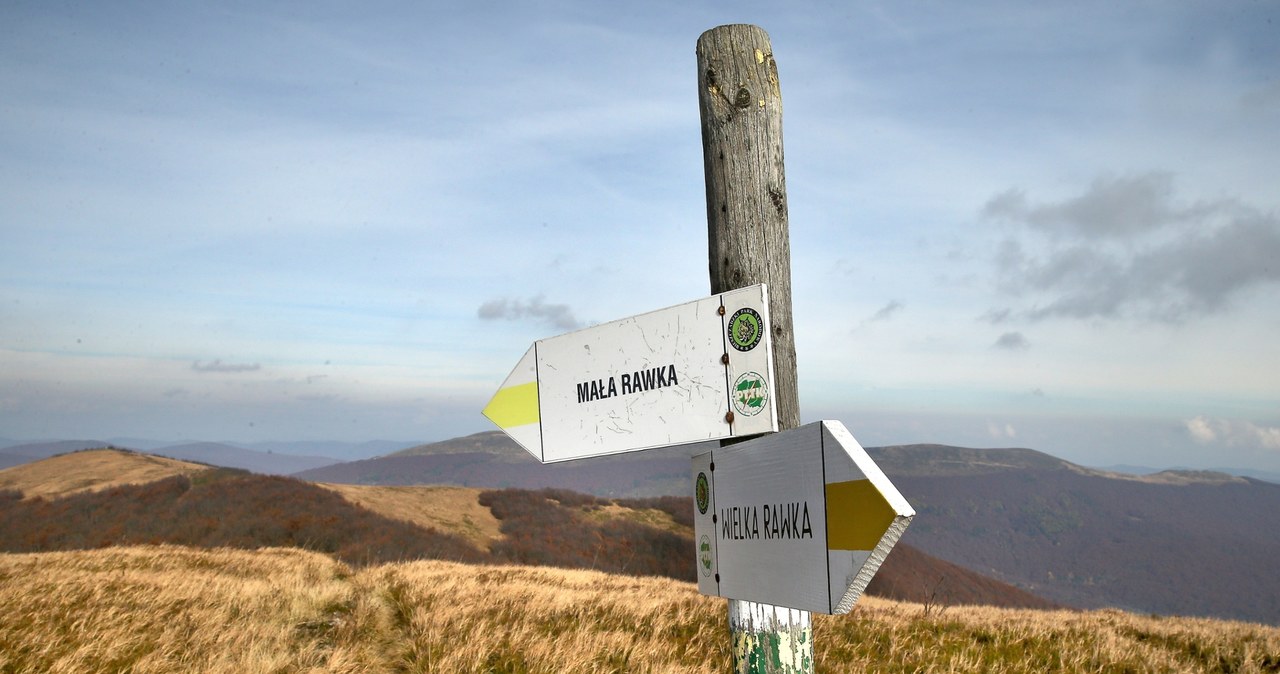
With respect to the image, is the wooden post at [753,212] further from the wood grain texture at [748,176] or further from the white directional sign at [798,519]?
the white directional sign at [798,519]

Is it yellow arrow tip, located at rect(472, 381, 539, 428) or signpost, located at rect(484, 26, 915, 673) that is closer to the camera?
signpost, located at rect(484, 26, 915, 673)

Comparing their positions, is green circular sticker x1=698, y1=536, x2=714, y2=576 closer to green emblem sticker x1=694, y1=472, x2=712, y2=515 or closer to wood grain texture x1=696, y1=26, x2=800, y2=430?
green emblem sticker x1=694, y1=472, x2=712, y2=515

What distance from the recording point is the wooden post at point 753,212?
3945mm

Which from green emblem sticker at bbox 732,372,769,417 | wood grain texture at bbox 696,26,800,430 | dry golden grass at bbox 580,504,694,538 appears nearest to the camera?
green emblem sticker at bbox 732,372,769,417

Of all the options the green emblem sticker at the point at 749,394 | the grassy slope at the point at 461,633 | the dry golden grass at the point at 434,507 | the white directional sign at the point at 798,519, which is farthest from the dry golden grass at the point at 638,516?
the green emblem sticker at the point at 749,394

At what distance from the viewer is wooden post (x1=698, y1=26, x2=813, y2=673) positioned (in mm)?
3945

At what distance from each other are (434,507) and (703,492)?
95.5ft

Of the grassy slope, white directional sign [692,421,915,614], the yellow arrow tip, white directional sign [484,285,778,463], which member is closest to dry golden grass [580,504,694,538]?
the grassy slope

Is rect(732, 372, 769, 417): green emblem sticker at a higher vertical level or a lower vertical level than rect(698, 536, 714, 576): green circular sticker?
higher

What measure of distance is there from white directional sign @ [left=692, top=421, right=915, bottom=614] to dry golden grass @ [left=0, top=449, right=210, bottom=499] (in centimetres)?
3313

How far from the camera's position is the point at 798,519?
303 cm

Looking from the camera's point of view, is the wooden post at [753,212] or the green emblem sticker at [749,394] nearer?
the green emblem sticker at [749,394]

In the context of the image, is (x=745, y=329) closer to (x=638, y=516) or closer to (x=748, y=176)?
(x=748, y=176)

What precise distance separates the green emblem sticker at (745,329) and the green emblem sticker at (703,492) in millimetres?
755
